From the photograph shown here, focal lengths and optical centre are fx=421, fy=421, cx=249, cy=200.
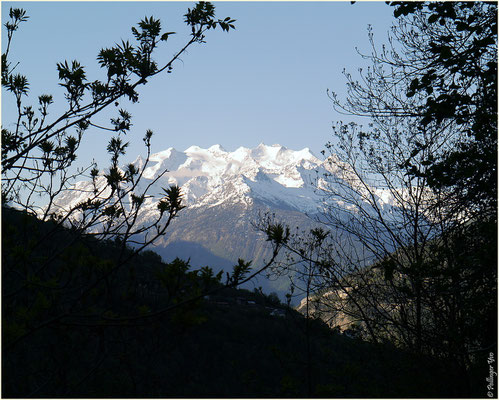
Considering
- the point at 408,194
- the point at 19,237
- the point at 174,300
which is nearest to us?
the point at 174,300

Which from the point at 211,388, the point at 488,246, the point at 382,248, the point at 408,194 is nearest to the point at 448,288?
the point at 488,246

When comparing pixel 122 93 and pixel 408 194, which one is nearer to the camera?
pixel 122 93

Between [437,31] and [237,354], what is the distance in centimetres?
1733

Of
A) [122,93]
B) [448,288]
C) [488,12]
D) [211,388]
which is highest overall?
[488,12]

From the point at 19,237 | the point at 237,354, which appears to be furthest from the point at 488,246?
the point at 237,354

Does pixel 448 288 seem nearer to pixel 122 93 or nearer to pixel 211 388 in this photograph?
pixel 122 93

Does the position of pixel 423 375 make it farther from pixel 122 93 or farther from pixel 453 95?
pixel 122 93

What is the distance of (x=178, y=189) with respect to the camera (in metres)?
3.31

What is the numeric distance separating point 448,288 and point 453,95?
290 centimetres

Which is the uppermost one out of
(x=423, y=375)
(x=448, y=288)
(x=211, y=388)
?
(x=448, y=288)

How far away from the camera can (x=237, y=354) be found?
2045 cm

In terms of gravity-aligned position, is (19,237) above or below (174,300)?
above

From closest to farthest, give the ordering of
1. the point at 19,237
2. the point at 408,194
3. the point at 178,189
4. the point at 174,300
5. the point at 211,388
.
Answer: the point at 174,300
the point at 178,189
the point at 19,237
the point at 408,194
the point at 211,388

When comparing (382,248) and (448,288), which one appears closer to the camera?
(448,288)
